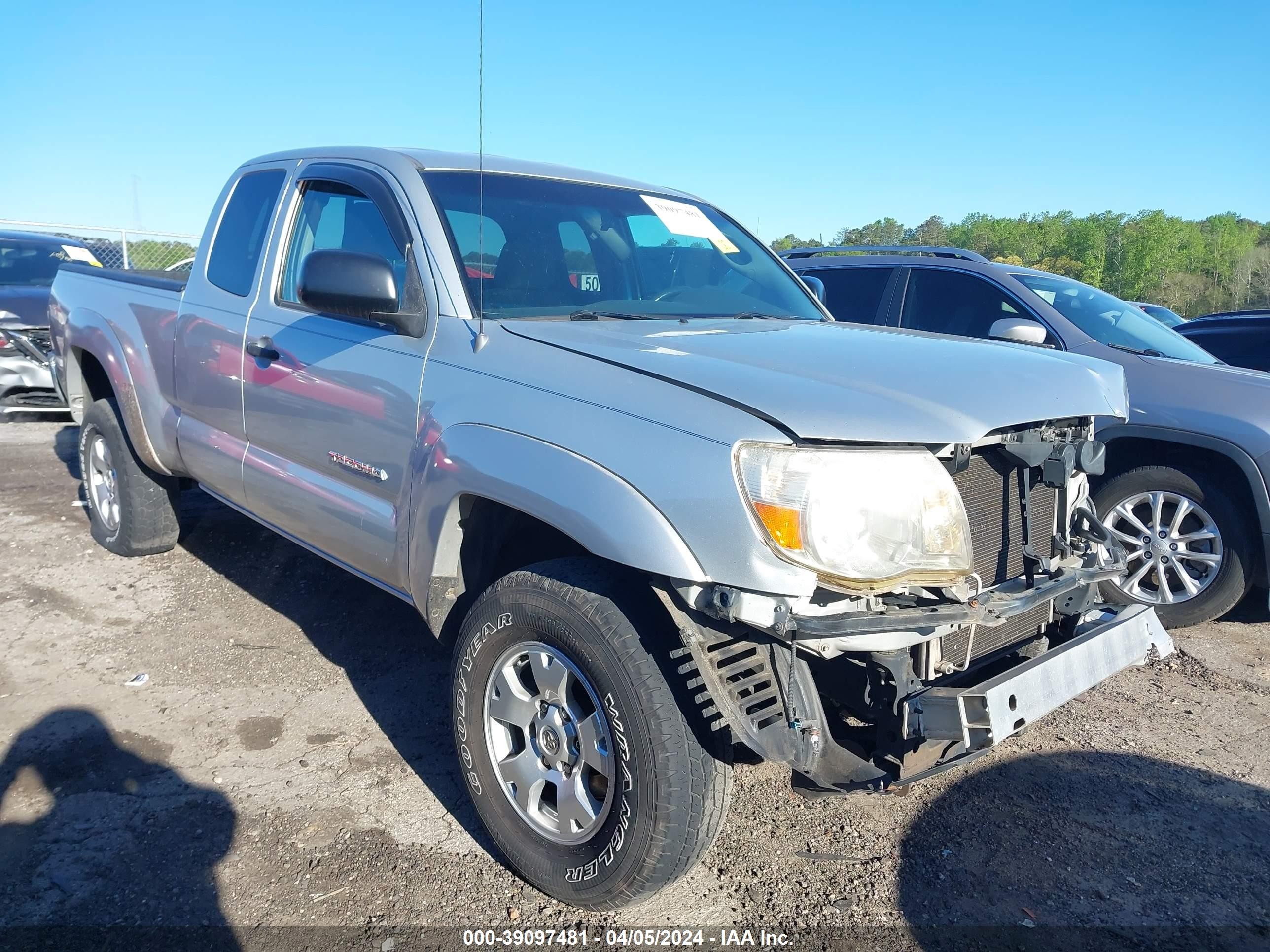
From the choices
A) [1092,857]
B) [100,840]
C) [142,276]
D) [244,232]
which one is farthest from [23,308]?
[1092,857]

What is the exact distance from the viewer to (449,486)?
2.53 metres

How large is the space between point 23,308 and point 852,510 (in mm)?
8420

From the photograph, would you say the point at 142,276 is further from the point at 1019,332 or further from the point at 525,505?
the point at 1019,332

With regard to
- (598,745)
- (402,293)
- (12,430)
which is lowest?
(12,430)

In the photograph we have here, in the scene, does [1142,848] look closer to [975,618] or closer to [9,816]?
[975,618]

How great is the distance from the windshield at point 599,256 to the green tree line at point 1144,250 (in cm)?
3700

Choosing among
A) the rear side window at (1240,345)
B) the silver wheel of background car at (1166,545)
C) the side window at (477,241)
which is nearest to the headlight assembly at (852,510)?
the side window at (477,241)

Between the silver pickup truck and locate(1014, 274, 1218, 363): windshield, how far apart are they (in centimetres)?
236

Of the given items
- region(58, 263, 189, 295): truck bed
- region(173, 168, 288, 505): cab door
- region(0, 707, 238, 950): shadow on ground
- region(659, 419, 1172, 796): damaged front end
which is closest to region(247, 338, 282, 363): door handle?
region(173, 168, 288, 505): cab door

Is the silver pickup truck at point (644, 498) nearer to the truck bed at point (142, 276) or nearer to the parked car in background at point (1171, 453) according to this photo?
the truck bed at point (142, 276)

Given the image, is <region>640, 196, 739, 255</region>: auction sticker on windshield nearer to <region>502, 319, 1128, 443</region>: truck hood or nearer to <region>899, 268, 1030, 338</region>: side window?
<region>502, 319, 1128, 443</region>: truck hood

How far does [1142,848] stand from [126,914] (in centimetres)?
293

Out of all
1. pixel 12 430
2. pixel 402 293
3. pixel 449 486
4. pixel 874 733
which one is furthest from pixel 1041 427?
pixel 12 430

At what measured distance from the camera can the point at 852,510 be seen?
1.98m
